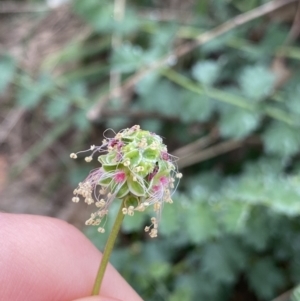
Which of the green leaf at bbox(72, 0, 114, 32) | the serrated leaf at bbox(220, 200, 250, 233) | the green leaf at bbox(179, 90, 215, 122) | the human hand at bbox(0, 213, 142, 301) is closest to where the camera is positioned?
the human hand at bbox(0, 213, 142, 301)

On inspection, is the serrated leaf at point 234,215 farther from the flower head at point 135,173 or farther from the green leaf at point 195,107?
the flower head at point 135,173

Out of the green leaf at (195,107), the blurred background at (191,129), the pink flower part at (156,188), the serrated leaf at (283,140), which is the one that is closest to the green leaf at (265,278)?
the blurred background at (191,129)

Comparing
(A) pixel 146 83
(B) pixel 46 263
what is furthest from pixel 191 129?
(B) pixel 46 263

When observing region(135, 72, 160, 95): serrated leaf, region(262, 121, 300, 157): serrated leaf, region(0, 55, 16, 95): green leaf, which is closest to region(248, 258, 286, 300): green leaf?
region(262, 121, 300, 157): serrated leaf

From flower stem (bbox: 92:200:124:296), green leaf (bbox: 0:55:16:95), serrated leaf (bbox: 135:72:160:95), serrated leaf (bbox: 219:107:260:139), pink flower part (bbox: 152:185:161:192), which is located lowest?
flower stem (bbox: 92:200:124:296)

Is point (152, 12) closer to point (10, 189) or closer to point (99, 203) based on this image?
point (10, 189)

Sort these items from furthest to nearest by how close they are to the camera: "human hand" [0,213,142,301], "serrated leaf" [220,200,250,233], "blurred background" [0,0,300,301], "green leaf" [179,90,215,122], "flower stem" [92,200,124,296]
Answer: "green leaf" [179,90,215,122], "blurred background" [0,0,300,301], "serrated leaf" [220,200,250,233], "human hand" [0,213,142,301], "flower stem" [92,200,124,296]

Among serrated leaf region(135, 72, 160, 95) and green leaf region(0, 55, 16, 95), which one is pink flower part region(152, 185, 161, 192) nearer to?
serrated leaf region(135, 72, 160, 95)
